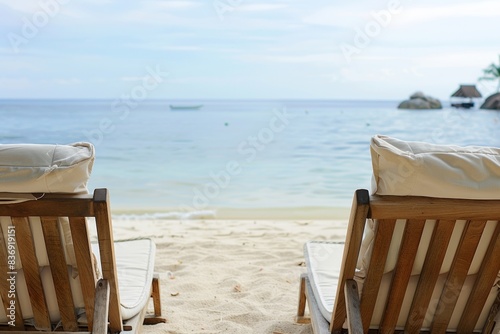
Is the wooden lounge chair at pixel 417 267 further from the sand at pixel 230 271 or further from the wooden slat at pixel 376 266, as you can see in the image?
the sand at pixel 230 271

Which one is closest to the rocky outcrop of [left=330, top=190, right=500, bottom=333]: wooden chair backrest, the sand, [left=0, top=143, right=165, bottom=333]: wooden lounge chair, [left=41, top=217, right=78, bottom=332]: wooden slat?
the sand

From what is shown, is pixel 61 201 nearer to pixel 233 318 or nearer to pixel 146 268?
pixel 146 268

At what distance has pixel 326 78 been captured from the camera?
2345cm

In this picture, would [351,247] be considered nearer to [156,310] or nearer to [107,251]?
[107,251]

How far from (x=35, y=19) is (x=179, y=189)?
408 cm

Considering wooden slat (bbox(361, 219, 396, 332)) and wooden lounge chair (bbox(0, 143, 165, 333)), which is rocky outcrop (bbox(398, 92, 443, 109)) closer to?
wooden slat (bbox(361, 219, 396, 332))

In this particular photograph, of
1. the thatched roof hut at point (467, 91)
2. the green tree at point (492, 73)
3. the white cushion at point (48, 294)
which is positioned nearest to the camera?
the white cushion at point (48, 294)

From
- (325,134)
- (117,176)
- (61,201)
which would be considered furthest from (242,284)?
(325,134)

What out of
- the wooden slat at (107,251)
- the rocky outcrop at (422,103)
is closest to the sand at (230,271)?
the wooden slat at (107,251)

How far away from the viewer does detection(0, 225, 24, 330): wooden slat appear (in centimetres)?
161

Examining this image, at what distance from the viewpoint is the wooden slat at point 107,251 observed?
151 cm

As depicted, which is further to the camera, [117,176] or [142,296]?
[117,176]

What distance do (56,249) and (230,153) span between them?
10811mm

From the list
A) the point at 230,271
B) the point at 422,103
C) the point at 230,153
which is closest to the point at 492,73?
the point at 422,103
